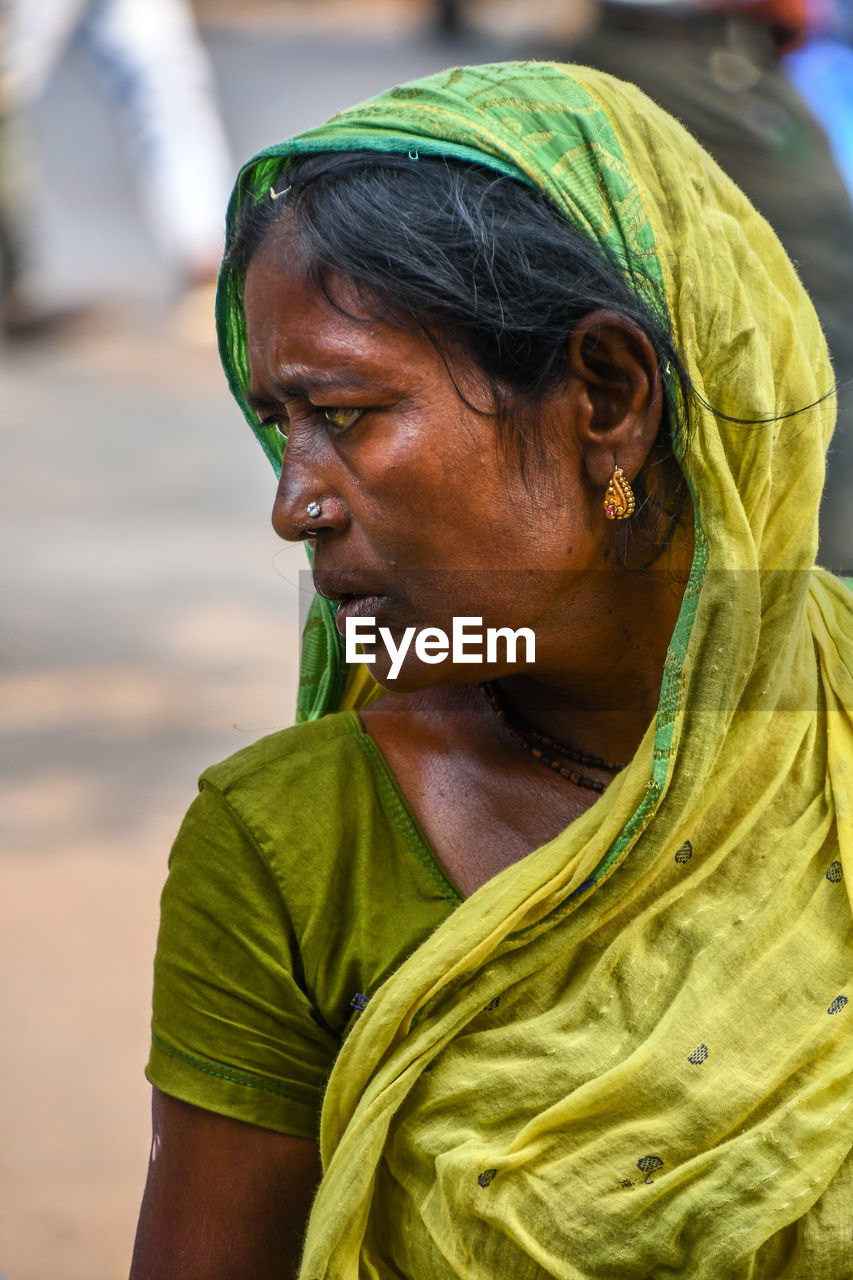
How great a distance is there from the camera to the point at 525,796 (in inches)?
63.2

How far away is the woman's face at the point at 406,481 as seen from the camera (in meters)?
1.42

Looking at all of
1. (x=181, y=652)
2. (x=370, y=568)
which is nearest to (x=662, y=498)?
(x=370, y=568)

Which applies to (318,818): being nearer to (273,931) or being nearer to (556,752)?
(273,931)

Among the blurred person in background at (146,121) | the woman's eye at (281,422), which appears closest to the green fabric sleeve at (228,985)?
the woman's eye at (281,422)

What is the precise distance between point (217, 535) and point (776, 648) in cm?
577

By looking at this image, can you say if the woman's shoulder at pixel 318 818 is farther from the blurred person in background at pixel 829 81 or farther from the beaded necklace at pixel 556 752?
the blurred person in background at pixel 829 81

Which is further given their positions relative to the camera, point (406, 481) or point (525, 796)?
point (525, 796)

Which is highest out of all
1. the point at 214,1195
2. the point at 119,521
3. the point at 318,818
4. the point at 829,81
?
the point at 829,81

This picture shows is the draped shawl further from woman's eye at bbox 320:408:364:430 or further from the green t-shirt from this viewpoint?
woman's eye at bbox 320:408:364:430

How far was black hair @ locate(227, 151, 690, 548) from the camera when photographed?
140 centimetres

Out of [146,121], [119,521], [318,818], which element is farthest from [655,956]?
[146,121]

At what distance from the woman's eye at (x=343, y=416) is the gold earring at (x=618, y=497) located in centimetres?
24

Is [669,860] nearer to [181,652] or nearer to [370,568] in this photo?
[370,568]

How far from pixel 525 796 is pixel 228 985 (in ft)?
1.13
